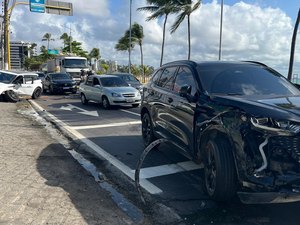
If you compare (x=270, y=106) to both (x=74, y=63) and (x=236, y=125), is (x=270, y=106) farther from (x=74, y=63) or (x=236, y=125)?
(x=74, y=63)

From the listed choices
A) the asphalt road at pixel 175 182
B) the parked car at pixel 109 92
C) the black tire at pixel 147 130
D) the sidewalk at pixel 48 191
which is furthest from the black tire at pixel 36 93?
the black tire at pixel 147 130

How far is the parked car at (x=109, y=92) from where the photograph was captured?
1558 cm

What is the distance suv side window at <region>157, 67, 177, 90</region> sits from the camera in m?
6.39

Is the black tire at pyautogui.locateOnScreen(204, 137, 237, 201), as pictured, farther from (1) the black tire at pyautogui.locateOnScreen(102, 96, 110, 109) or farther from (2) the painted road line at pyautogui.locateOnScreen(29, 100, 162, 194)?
(1) the black tire at pyautogui.locateOnScreen(102, 96, 110, 109)

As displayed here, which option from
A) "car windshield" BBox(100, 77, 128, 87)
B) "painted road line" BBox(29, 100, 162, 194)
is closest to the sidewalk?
"painted road line" BBox(29, 100, 162, 194)

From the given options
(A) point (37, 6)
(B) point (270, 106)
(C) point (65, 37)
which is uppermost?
(C) point (65, 37)

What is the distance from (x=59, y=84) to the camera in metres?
25.0

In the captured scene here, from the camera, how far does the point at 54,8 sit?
26344 millimetres

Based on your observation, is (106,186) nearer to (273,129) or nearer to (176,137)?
(176,137)

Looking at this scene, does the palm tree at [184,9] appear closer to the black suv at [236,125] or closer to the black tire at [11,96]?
the black tire at [11,96]

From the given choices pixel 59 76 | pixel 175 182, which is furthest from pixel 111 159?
pixel 59 76

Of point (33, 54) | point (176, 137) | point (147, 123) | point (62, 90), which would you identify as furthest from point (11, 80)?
point (33, 54)

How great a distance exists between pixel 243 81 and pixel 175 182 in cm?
181

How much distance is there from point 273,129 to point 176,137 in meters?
2.41
